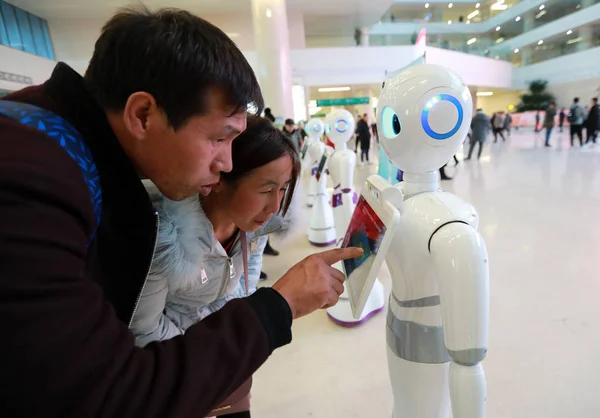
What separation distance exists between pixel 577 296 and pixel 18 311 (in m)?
2.74

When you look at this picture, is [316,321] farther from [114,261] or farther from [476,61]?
[476,61]

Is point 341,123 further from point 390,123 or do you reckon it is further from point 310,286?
point 310,286

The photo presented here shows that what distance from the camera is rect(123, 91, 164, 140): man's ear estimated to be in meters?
0.50

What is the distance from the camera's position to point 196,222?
0.81 metres

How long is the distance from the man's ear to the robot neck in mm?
732

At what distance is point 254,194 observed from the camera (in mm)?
934

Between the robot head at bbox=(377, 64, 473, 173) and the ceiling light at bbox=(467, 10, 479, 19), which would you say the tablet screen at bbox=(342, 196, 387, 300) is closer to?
the robot head at bbox=(377, 64, 473, 173)

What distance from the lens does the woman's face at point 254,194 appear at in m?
0.93

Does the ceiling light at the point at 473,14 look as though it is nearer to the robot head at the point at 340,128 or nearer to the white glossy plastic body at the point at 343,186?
the robot head at the point at 340,128

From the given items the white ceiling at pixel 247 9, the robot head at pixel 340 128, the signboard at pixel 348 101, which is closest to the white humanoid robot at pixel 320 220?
the robot head at pixel 340 128

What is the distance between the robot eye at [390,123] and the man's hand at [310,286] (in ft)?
1.47

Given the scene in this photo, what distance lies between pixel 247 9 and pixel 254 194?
480 inches

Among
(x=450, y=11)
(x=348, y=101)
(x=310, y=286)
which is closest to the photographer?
(x=310, y=286)

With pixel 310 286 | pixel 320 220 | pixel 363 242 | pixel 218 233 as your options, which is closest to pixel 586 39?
pixel 320 220
